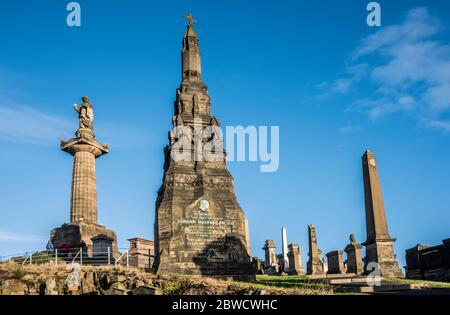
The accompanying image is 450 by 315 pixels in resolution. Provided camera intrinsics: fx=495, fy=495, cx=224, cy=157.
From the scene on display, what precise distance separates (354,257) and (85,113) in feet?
73.4

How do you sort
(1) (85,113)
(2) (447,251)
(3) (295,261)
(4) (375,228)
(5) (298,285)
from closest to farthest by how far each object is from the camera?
(5) (298,285)
(2) (447,251)
(4) (375,228)
(3) (295,261)
(1) (85,113)

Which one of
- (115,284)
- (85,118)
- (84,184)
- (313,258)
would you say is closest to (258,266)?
(313,258)

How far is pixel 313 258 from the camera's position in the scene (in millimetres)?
31453

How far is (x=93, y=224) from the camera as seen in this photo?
3409 centimetres

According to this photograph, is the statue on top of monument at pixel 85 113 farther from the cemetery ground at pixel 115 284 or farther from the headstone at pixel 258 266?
the cemetery ground at pixel 115 284

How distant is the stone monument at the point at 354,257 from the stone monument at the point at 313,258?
111 inches

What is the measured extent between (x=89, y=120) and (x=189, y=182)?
14.4 metres

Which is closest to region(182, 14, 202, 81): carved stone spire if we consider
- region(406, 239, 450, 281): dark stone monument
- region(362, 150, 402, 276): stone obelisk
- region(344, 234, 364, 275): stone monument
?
region(362, 150, 402, 276): stone obelisk

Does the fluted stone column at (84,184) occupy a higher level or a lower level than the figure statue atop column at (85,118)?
lower

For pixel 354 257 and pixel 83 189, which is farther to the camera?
pixel 83 189

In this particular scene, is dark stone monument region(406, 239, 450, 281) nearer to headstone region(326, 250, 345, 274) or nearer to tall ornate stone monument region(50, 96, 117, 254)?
headstone region(326, 250, 345, 274)

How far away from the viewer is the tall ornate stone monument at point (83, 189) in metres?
32.9

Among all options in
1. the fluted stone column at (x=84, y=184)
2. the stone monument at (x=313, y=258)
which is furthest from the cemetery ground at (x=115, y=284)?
the fluted stone column at (x=84, y=184)

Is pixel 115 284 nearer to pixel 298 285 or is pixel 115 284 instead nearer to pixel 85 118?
pixel 298 285
